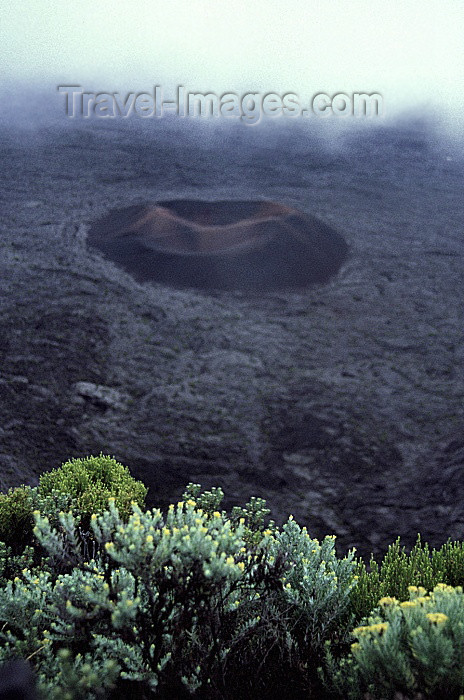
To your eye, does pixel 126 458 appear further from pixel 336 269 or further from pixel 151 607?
pixel 336 269

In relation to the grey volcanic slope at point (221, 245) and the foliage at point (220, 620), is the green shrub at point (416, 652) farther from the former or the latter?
the grey volcanic slope at point (221, 245)

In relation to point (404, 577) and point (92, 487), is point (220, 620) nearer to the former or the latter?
point (404, 577)

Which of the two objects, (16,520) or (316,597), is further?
(16,520)

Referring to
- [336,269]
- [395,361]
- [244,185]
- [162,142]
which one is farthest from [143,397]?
[162,142]

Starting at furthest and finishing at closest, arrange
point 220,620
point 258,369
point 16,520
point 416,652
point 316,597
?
point 258,369 → point 16,520 → point 316,597 → point 220,620 → point 416,652

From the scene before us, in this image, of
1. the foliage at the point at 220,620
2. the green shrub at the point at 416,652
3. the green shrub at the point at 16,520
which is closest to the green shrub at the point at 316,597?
the foliage at the point at 220,620

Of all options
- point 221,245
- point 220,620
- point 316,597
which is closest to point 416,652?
point 220,620
